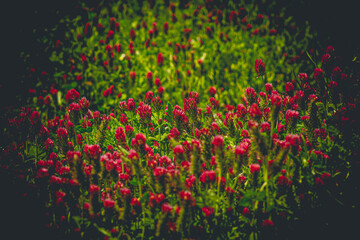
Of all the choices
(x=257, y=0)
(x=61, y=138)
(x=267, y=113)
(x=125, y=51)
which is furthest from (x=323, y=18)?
(x=61, y=138)

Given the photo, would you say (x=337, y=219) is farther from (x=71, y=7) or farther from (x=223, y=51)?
(x=71, y=7)

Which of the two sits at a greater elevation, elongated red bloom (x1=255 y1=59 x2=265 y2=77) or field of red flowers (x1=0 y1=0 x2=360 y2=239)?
elongated red bloom (x1=255 y1=59 x2=265 y2=77)

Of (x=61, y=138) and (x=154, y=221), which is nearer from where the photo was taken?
(x=154, y=221)

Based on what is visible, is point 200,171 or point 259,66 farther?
point 259,66

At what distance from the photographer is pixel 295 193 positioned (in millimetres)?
1799

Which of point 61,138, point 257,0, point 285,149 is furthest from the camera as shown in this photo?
point 257,0

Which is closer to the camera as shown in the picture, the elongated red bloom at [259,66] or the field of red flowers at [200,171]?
the field of red flowers at [200,171]

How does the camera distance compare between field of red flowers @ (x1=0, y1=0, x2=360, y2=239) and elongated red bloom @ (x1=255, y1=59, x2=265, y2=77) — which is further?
elongated red bloom @ (x1=255, y1=59, x2=265, y2=77)

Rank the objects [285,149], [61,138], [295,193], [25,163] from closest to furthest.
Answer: [285,149]
[295,193]
[61,138]
[25,163]

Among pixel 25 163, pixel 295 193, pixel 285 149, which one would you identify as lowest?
pixel 25 163

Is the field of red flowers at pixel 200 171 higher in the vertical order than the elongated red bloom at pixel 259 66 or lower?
lower

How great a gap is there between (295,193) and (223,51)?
3.02m

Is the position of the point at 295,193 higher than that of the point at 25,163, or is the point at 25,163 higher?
the point at 295,193

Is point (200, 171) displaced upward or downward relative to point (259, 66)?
downward
